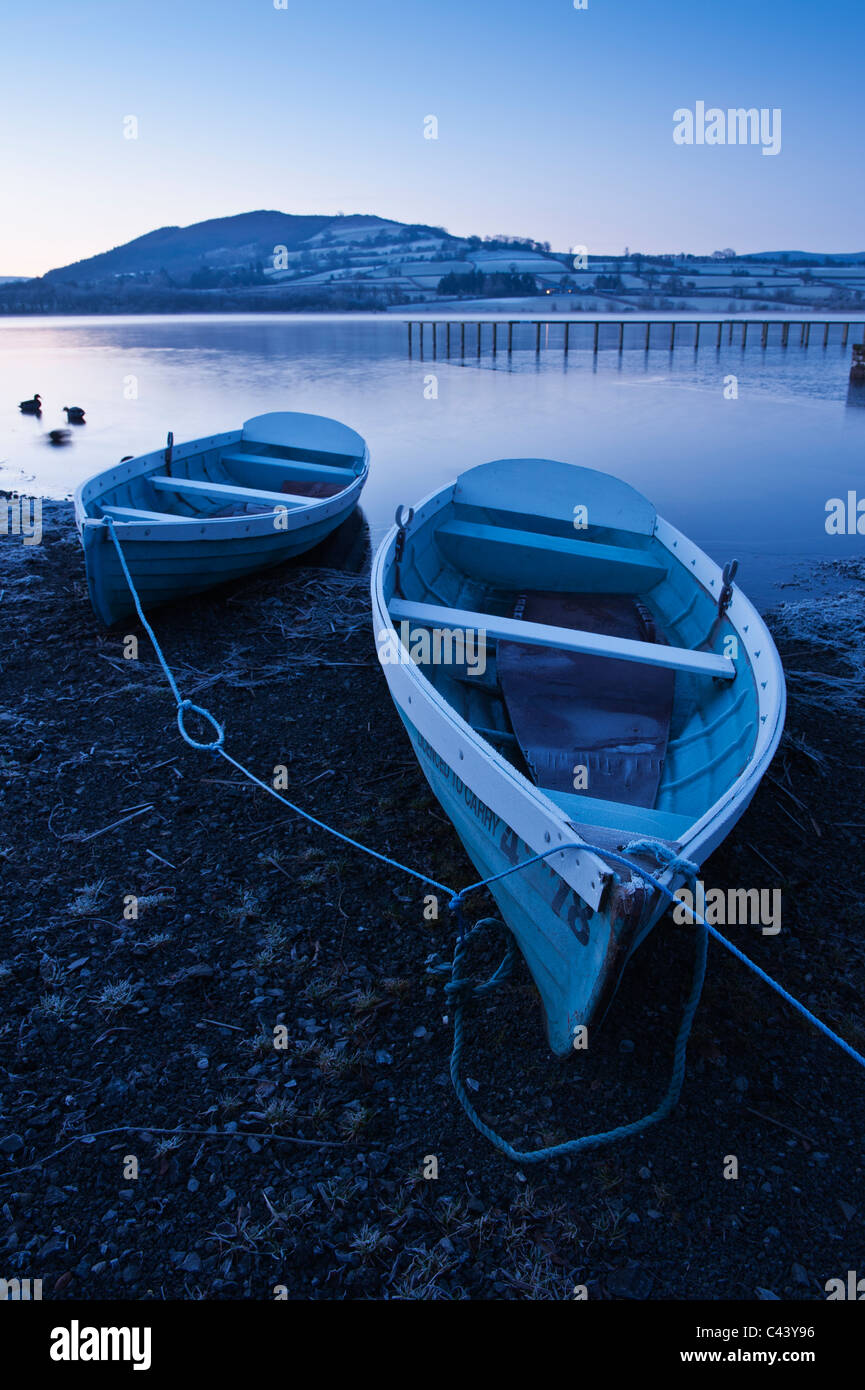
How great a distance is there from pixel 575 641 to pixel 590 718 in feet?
1.80

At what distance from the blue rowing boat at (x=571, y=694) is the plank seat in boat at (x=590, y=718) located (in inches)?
0.5

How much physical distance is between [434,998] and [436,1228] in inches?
42.9

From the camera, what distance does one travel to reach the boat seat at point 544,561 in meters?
7.34

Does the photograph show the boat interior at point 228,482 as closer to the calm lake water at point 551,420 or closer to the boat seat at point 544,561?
the calm lake water at point 551,420

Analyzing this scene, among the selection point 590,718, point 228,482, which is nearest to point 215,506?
point 228,482

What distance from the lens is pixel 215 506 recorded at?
404 inches

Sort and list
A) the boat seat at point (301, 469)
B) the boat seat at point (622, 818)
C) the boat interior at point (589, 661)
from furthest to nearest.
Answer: the boat seat at point (301, 469), the boat interior at point (589, 661), the boat seat at point (622, 818)

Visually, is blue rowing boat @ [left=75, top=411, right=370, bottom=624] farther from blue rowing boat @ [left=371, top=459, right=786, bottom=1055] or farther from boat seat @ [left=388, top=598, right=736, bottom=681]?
boat seat @ [left=388, top=598, right=736, bottom=681]

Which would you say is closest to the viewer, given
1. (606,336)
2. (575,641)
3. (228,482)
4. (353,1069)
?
(353,1069)

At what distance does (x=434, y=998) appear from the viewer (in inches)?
155

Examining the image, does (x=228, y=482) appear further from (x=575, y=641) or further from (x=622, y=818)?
(x=622, y=818)

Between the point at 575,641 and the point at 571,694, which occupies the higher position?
the point at 575,641

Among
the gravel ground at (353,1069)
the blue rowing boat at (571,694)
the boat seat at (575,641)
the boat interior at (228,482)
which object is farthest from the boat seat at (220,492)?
the boat seat at (575,641)
